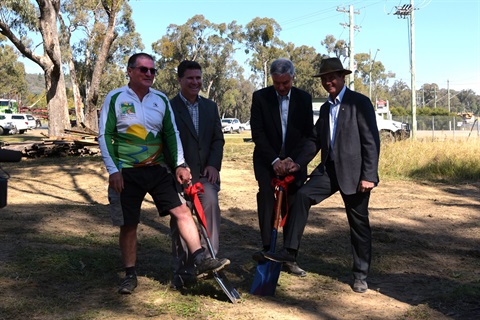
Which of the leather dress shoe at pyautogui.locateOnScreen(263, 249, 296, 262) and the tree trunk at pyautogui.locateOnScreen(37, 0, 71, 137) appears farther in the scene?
the tree trunk at pyautogui.locateOnScreen(37, 0, 71, 137)

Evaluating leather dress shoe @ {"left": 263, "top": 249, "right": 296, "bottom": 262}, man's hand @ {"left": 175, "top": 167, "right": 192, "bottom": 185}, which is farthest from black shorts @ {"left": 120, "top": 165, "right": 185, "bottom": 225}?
leather dress shoe @ {"left": 263, "top": 249, "right": 296, "bottom": 262}

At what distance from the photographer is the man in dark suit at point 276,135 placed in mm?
5168

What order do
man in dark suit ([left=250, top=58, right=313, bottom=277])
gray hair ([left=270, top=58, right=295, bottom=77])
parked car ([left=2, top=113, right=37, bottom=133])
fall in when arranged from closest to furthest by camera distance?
1. gray hair ([left=270, top=58, right=295, bottom=77])
2. man in dark suit ([left=250, top=58, right=313, bottom=277])
3. parked car ([left=2, top=113, right=37, bottom=133])

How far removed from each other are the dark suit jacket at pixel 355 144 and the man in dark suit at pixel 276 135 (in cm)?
44

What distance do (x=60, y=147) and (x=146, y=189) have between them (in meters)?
15.6

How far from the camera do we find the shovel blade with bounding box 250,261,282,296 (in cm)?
462

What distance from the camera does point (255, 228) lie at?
7625 millimetres

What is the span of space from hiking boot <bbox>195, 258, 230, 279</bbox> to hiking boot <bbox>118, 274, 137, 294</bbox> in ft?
1.88

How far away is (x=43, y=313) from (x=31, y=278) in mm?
833

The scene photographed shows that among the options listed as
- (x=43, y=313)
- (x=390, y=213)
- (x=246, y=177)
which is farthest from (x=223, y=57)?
(x=43, y=313)

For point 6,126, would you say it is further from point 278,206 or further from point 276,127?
point 278,206

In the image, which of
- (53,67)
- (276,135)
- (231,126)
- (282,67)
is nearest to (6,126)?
(53,67)

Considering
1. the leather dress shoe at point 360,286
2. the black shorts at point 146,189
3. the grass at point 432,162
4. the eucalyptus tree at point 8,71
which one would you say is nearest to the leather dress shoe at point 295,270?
the leather dress shoe at point 360,286

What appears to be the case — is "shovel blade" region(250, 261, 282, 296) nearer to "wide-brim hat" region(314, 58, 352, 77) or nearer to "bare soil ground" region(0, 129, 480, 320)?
"bare soil ground" region(0, 129, 480, 320)
